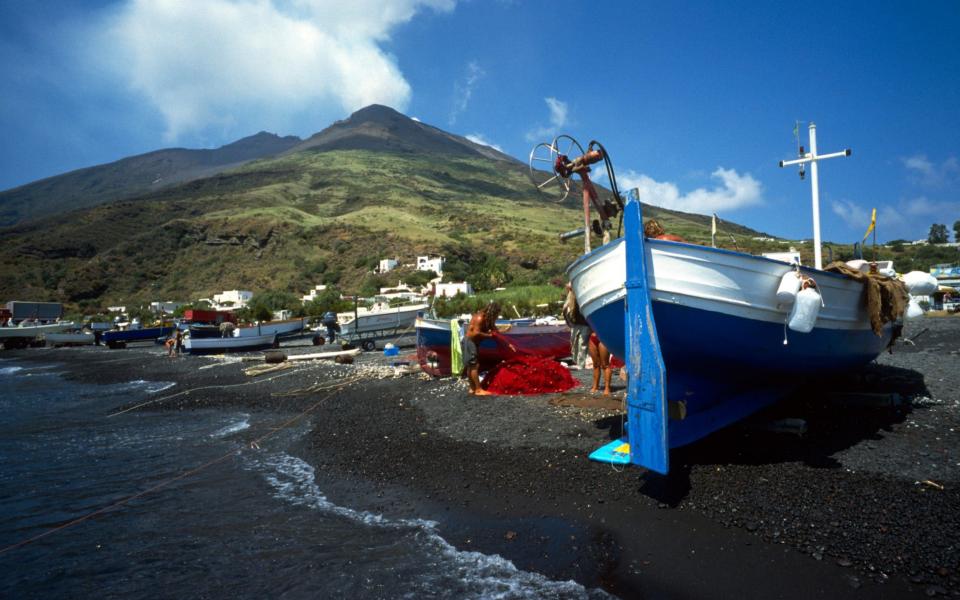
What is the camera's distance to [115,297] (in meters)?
72.9

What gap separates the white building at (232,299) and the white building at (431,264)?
2197 cm

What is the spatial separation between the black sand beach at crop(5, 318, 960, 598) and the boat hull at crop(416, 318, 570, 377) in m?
4.14

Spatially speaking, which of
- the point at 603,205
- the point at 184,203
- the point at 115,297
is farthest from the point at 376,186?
the point at 603,205

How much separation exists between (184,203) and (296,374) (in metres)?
112

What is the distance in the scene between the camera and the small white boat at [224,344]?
30297mm

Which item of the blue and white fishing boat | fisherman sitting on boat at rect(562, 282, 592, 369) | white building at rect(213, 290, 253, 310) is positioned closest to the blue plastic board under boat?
the blue and white fishing boat

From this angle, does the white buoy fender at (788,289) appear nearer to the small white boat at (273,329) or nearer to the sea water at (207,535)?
the sea water at (207,535)

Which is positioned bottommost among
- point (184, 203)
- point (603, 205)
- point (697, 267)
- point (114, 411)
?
point (114, 411)

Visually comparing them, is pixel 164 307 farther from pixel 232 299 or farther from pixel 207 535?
pixel 207 535

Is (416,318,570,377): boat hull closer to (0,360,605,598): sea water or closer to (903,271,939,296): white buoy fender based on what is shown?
(0,360,605,598): sea water

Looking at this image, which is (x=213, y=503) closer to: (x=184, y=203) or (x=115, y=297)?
(x=115, y=297)

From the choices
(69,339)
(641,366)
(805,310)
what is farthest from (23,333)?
(805,310)

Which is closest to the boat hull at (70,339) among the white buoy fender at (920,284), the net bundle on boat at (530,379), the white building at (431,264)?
the white building at (431,264)

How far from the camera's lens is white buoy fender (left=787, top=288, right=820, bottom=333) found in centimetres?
555
